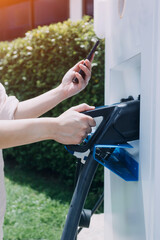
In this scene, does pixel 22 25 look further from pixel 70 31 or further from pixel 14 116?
pixel 14 116

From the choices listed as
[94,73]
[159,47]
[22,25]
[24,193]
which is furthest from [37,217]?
[22,25]

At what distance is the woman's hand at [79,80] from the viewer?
1440 millimetres

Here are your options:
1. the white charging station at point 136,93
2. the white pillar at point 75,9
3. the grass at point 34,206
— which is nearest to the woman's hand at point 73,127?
the white charging station at point 136,93

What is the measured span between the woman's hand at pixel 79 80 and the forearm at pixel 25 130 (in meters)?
0.49

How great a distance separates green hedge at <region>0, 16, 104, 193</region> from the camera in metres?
3.70

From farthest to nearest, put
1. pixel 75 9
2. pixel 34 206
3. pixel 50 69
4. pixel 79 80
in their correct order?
pixel 75 9 → pixel 50 69 → pixel 34 206 → pixel 79 80

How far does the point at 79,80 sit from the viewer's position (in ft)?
4.83

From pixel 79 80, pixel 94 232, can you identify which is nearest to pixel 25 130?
pixel 79 80

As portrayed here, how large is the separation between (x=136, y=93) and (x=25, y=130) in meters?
0.41

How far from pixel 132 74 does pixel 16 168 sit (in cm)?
387

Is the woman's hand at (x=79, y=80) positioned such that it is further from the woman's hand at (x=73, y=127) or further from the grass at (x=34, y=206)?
the grass at (x=34, y=206)

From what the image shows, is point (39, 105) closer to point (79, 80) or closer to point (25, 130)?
point (79, 80)

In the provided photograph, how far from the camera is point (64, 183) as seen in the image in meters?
4.23

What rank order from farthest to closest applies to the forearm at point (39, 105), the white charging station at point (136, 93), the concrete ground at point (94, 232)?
the concrete ground at point (94, 232) → the forearm at point (39, 105) → the white charging station at point (136, 93)
